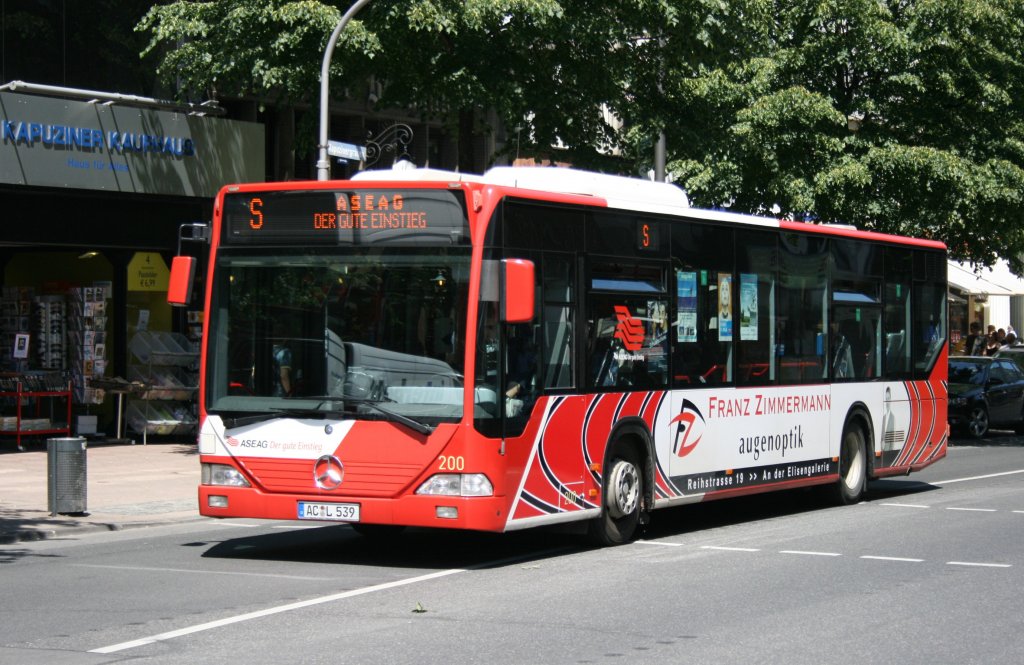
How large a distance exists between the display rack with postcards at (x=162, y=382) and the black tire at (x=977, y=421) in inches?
604

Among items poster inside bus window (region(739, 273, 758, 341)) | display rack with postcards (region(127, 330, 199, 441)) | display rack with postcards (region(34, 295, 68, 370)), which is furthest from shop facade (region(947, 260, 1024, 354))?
poster inside bus window (region(739, 273, 758, 341))

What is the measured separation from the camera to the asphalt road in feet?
26.5

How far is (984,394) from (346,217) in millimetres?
21494

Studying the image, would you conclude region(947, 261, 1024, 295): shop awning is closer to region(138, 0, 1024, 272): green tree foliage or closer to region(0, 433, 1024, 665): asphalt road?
region(138, 0, 1024, 272): green tree foliage

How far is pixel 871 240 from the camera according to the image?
55.9 feet

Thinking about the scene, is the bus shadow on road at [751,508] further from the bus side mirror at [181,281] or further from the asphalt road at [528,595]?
the bus side mirror at [181,281]

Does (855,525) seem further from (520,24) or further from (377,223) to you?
(520,24)

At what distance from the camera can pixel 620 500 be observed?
12500 millimetres

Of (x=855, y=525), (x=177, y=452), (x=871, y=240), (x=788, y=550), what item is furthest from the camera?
(x=177, y=452)

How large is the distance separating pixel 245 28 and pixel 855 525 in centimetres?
1154

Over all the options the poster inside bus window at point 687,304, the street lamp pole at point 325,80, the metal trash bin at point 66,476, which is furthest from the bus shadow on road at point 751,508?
the street lamp pole at point 325,80

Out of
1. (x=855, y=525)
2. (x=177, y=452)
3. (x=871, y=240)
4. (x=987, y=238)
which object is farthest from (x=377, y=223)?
(x=987, y=238)

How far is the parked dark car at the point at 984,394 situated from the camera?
2959 centimetres

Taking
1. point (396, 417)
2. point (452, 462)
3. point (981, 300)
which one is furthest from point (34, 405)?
point (981, 300)
